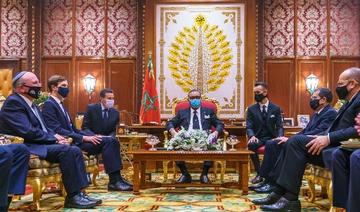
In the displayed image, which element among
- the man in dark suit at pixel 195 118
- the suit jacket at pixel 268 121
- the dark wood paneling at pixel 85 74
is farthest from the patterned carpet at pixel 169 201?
the dark wood paneling at pixel 85 74

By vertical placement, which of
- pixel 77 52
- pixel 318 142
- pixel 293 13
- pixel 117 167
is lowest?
pixel 117 167

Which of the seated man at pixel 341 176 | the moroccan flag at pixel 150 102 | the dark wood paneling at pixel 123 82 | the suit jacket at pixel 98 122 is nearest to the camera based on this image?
the seated man at pixel 341 176

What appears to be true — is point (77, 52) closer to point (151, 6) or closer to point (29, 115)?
point (151, 6)

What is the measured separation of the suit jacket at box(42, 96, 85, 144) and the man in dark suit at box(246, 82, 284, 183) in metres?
2.45

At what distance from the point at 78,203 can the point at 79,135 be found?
1391mm

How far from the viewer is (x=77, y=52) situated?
12.0m

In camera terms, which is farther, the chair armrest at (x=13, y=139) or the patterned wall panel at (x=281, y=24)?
the patterned wall panel at (x=281, y=24)

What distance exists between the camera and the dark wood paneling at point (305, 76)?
1166 cm

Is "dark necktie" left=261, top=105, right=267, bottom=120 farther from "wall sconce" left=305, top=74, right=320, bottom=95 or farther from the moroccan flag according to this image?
"wall sconce" left=305, top=74, right=320, bottom=95

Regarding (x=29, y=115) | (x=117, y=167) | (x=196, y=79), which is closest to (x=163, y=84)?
(x=196, y=79)

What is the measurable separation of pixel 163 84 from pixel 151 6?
1.73m

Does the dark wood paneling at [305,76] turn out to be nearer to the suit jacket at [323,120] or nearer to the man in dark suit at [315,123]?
the man in dark suit at [315,123]

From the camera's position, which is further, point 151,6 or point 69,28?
point 69,28

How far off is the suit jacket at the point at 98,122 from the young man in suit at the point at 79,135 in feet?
0.41
